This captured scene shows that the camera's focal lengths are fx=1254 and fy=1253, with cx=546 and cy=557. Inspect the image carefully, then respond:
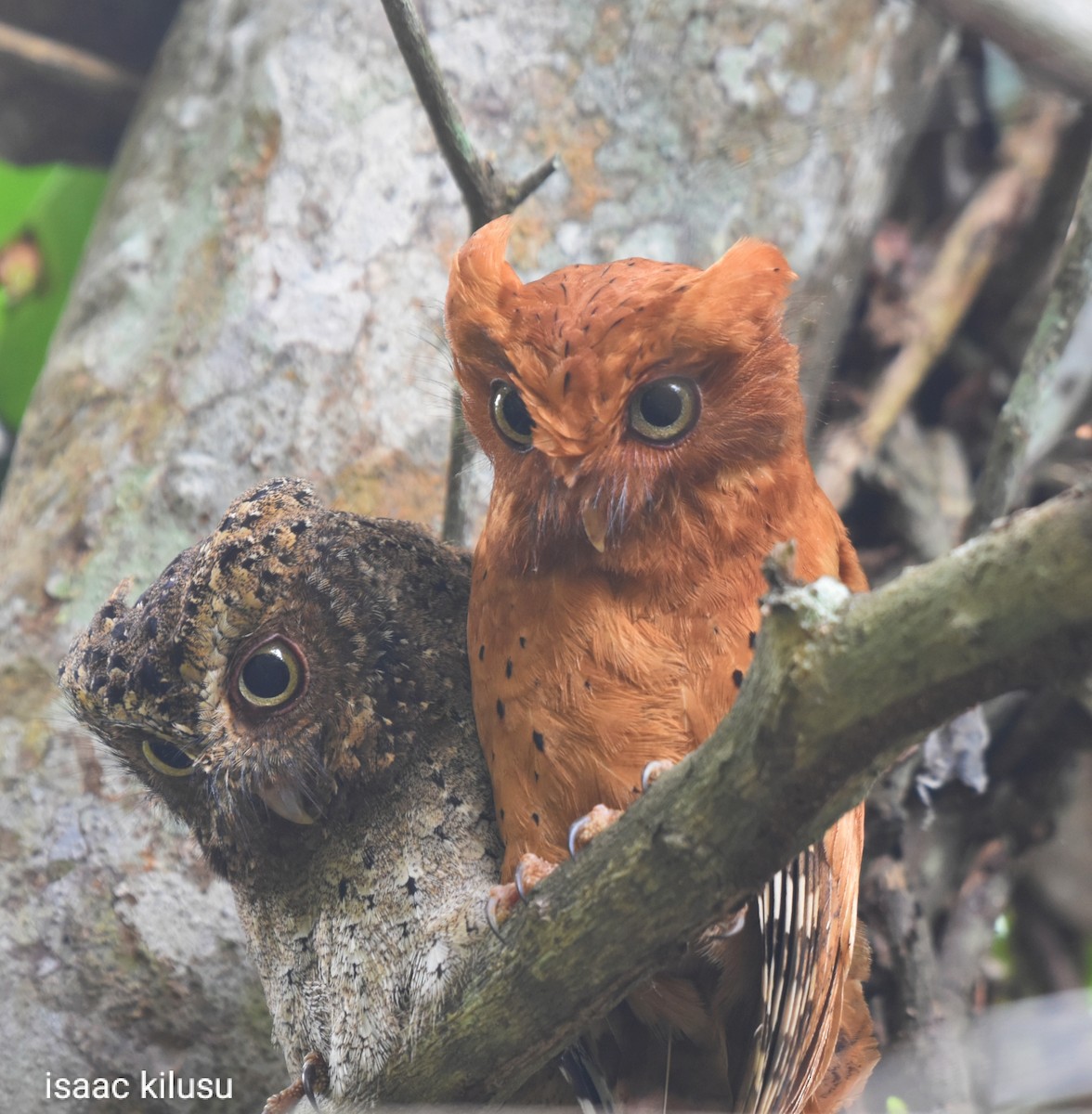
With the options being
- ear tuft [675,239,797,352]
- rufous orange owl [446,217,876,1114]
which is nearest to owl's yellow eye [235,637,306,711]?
rufous orange owl [446,217,876,1114]

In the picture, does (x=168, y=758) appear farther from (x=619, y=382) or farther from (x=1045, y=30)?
(x=1045, y=30)

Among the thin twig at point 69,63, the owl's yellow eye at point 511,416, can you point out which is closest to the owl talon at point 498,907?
the owl's yellow eye at point 511,416

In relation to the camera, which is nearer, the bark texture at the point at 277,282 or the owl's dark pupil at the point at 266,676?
the owl's dark pupil at the point at 266,676

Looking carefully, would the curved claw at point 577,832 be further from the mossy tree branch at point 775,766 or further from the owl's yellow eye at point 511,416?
the owl's yellow eye at point 511,416

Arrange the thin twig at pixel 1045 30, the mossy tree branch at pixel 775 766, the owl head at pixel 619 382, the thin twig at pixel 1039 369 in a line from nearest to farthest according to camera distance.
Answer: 1. the mossy tree branch at pixel 775 766
2. the owl head at pixel 619 382
3. the thin twig at pixel 1045 30
4. the thin twig at pixel 1039 369

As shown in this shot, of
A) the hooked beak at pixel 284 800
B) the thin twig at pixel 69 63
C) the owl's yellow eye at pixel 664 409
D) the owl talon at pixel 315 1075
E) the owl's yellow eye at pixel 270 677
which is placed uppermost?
the thin twig at pixel 69 63

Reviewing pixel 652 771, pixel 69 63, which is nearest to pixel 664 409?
pixel 652 771
